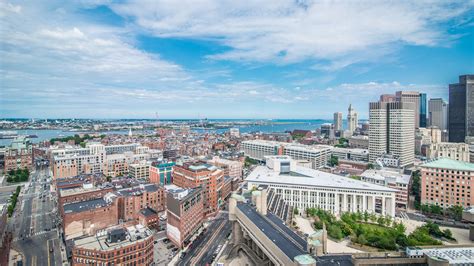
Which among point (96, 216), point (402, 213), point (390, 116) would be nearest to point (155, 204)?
point (96, 216)

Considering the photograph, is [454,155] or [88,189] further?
[454,155]

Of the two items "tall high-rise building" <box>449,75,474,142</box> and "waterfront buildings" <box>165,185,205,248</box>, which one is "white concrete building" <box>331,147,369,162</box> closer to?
"tall high-rise building" <box>449,75,474,142</box>

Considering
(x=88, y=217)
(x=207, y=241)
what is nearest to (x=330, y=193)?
(x=207, y=241)

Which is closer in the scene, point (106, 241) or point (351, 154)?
point (106, 241)

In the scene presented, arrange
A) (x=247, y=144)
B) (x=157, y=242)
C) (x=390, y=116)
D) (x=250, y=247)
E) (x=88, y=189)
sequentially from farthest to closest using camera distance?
(x=247, y=144) → (x=390, y=116) → (x=88, y=189) → (x=157, y=242) → (x=250, y=247)

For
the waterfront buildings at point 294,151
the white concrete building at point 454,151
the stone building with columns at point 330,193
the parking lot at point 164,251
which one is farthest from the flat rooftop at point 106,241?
A: the white concrete building at point 454,151

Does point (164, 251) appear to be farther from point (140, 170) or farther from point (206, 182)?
point (140, 170)

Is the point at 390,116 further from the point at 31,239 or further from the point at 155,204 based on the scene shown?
the point at 31,239
